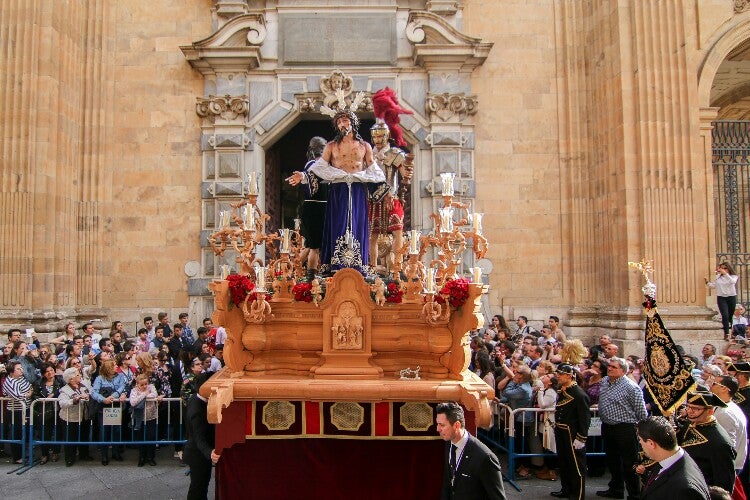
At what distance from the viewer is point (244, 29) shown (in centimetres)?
1534

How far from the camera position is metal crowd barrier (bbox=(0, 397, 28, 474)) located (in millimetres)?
9430

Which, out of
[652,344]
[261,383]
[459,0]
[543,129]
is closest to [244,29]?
[459,0]

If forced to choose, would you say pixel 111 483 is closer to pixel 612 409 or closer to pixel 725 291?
pixel 612 409

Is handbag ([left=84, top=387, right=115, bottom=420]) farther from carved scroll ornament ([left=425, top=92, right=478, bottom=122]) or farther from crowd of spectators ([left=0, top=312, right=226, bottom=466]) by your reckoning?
carved scroll ornament ([left=425, top=92, right=478, bottom=122])

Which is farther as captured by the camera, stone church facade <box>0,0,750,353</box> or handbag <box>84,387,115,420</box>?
stone church facade <box>0,0,750,353</box>

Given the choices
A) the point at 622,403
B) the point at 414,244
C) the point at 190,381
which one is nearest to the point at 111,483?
the point at 190,381

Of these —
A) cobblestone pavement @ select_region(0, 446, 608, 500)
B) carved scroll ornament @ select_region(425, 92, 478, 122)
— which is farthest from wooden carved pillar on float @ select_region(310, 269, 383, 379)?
carved scroll ornament @ select_region(425, 92, 478, 122)

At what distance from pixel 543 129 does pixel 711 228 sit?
14.1 ft

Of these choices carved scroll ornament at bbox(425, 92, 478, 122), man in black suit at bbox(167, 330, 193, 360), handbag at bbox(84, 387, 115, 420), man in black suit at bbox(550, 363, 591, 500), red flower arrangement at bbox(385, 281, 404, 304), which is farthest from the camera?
carved scroll ornament at bbox(425, 92, 478, 122)

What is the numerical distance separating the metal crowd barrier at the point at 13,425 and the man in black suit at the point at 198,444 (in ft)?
12.6

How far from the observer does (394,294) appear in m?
7.04

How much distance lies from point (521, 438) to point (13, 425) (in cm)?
725

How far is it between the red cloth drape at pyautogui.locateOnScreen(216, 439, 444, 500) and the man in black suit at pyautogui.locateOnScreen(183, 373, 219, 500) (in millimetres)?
232

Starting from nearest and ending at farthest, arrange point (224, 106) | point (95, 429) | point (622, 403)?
Result: point (622, 403), point (95, 429), point (224, 106)
